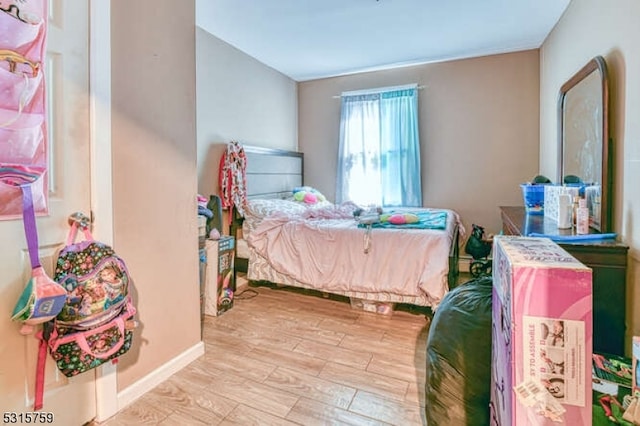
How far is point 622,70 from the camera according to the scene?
177cm

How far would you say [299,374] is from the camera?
1.93 meters

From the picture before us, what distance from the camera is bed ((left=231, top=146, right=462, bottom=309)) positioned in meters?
2.58

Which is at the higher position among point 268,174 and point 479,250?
point 268,174

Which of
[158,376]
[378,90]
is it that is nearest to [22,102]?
[158,376]

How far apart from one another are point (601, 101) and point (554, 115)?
4.86 feet

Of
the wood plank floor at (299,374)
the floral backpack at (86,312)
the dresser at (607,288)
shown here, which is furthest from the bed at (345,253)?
the floral backpack at (86,312)

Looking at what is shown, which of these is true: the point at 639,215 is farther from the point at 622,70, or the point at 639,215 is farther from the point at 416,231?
the point at 416,231

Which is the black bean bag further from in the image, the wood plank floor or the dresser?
the dresser

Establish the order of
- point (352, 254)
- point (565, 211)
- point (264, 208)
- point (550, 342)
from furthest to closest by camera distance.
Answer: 1. point (264, 208)
2. point (352, 254)
3. point (565, 211)
4. point (550, 342)

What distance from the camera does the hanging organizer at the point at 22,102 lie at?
45.9 inches

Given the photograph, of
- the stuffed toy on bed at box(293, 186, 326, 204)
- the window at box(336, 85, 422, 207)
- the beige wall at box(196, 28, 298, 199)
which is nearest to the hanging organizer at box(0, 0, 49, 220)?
the beige wall at box(196, 28, 298, 199)

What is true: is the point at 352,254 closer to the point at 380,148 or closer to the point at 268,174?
the point at 268,174

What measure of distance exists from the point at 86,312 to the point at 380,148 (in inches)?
157

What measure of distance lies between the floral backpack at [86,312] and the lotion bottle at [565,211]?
90.9 inches
